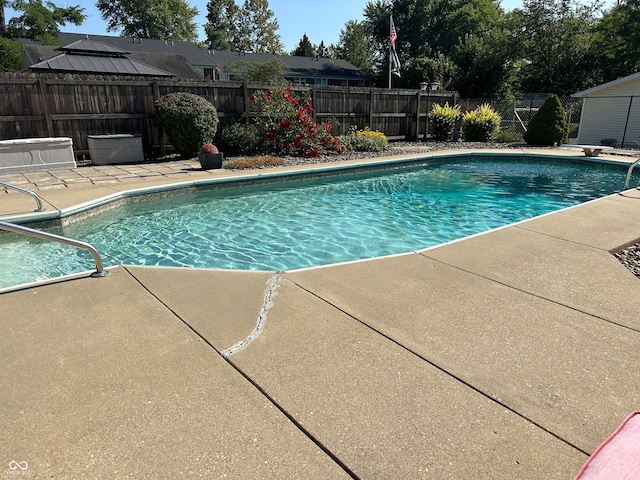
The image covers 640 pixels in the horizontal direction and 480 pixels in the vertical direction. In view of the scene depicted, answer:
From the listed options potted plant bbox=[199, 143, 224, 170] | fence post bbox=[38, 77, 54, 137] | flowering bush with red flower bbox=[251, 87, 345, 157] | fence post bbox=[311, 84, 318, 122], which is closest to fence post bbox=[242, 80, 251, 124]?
flowering bush with red flower bbox=[251, 87, 345, 157]

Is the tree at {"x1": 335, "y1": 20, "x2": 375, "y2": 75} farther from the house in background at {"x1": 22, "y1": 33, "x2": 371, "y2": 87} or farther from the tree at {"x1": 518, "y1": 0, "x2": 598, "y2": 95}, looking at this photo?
the tree at {"x1": 518, "y1": 0, "x2": 598, "y2": 95}

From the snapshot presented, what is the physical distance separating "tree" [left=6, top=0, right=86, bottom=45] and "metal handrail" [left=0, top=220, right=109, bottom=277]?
104 ft

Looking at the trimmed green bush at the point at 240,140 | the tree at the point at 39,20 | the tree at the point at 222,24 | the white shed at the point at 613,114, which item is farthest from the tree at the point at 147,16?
the white shed at the point at 613,114

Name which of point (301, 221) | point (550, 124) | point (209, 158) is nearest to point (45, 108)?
point (209, 158)

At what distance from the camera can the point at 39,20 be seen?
90.7 feet

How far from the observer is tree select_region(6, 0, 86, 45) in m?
27.2

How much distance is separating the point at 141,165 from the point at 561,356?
10.7 meters

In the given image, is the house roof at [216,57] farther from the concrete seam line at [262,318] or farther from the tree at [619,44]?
the concrete seam line at [262,318]

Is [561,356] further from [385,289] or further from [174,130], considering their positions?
[174,130]

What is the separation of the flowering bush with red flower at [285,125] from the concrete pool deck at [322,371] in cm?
935

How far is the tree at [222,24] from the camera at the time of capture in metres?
56.4

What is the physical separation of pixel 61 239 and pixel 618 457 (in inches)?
147

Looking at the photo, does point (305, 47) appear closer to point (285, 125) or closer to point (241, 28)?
point (241, 28)

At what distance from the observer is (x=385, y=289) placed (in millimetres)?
3607
